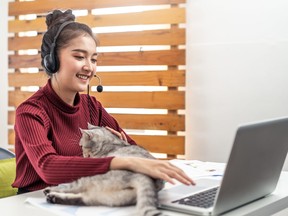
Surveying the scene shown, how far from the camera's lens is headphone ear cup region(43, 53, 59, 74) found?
166 cm

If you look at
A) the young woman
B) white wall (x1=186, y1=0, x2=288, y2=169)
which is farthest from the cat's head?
white wall (x1=186, y1=0, x2=288, y2=169)

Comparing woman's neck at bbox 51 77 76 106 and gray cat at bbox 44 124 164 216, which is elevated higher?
woman's neck at bbox 51 77 76 106

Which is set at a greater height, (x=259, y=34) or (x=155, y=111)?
(x=259, y=34)

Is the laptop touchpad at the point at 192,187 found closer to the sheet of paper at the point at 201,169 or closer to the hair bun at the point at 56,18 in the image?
the sheet of paper at the point at 201,169

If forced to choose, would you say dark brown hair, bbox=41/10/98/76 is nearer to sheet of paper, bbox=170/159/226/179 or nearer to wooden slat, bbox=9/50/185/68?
sheet of paper, bbox=170/159/226/179

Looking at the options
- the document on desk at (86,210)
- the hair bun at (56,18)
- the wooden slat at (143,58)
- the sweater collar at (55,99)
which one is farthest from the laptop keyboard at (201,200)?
the wooden slat at (143,58)

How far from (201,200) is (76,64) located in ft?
2.66

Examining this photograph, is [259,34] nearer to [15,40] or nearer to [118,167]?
[118,167]

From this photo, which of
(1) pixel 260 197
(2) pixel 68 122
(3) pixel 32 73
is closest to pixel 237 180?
(1) pixel 260 197

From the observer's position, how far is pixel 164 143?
2.84 metres

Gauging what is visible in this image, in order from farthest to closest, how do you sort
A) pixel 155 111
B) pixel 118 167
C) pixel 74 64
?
pixel 155 111 < pixel 74 64 < pixel 118 167

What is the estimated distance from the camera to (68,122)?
1675mm

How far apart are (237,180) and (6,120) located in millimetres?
2874

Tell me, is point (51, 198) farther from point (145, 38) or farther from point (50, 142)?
point (145, 38)
